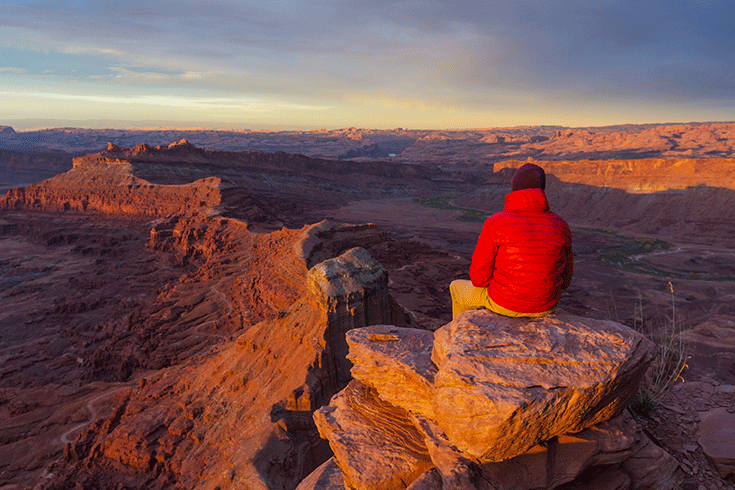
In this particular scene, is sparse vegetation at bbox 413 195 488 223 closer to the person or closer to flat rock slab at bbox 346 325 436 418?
flat rock slab at bbox 346 325 436 418

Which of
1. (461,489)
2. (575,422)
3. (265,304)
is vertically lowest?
(265,304)

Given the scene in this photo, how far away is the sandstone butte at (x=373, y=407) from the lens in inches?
136

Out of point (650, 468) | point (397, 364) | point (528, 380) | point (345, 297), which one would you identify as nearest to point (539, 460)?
point (528, 380)

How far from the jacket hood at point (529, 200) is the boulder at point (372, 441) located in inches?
105

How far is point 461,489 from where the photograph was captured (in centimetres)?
342

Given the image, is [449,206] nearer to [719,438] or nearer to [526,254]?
[719,438]

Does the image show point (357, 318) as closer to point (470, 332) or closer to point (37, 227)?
point (470, 332)

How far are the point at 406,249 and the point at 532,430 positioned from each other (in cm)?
2822

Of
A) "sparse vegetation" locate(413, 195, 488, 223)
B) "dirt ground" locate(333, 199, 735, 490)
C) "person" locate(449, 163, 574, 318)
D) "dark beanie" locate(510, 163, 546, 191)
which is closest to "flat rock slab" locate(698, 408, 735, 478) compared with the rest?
"dirt ground" locate(333, 199, 735, 490)

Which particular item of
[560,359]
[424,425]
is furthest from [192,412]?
[560,359]

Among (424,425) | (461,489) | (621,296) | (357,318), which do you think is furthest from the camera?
(621,296)

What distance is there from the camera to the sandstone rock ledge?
336 centimetres

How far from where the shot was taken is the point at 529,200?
3934mm

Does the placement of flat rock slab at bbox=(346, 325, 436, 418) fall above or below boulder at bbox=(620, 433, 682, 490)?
above
